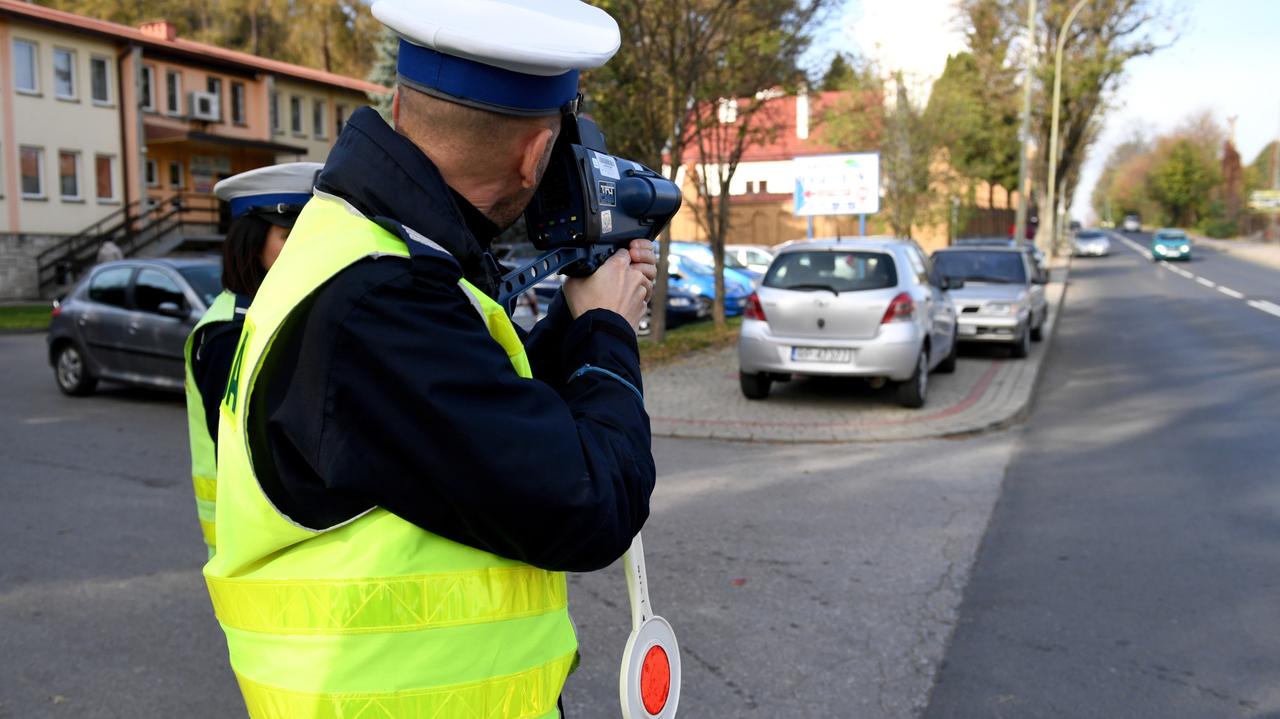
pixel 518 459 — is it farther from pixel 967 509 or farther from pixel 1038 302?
pixel 1038 302

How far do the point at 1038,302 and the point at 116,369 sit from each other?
1322 centimetres

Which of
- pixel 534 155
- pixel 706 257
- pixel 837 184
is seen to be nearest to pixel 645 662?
pixel 534 155

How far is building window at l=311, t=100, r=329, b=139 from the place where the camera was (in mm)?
41312

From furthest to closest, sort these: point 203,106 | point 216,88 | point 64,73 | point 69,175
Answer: point 216,88
point 203,106
point 69,175
point 64,73

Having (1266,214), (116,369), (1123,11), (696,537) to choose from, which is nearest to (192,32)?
(1123,11)

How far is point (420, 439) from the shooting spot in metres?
1.23

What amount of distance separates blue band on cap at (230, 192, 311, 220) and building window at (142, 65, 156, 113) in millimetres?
36349

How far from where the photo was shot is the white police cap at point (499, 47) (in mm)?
1304

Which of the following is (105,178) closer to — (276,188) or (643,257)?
(276,188)

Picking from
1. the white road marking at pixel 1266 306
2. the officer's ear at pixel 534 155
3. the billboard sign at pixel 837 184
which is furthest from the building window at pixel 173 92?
the officer's ear at pixel 534 155

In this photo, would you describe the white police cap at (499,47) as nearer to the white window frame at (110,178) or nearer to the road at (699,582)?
the road at (699,582)

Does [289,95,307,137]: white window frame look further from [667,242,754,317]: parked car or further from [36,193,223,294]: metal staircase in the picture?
[667,242,754,317]: parked car

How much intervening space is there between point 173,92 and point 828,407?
33.0 metres

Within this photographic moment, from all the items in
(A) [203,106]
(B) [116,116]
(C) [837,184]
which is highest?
(A) [203,106]
